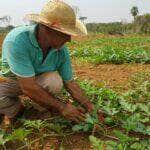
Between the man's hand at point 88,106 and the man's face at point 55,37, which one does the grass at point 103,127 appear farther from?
the man's face at point 55,37

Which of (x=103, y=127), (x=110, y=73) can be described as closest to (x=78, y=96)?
(x=103, y=127)

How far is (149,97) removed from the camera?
17.5ft

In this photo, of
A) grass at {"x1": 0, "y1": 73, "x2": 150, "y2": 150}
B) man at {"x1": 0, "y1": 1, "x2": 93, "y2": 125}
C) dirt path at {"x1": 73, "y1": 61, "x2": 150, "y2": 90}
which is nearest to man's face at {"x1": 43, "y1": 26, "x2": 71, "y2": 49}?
man at {"x1": 0, "y1": 1, "x2": 93, "y2": 125}

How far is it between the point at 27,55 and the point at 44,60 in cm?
27

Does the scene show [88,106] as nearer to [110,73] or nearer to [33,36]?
[33,36]

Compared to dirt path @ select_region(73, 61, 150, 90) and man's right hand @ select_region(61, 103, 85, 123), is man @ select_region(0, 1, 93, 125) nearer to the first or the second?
man's right hand @ select_region(61, 103, 85, 123)

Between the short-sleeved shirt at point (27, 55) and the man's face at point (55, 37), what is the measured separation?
0.20 m

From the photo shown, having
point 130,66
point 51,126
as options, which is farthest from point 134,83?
point 51,126

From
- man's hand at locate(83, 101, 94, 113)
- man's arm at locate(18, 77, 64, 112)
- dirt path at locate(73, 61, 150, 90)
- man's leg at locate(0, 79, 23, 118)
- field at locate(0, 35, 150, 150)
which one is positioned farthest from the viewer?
dirt path at locate(73, 61, 150, 90)

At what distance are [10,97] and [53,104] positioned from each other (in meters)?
0.76

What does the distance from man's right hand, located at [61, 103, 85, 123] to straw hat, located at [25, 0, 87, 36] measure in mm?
662

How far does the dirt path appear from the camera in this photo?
640 cm

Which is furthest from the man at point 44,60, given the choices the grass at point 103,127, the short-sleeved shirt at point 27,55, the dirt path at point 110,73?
the dirt path at point 110,73

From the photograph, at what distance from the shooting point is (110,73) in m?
7.36
